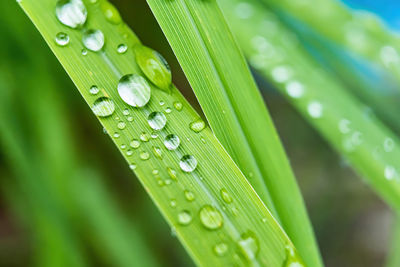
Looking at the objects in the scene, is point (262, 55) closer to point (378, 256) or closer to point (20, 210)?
point (20, 210)

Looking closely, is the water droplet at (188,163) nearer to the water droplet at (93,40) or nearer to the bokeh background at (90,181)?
the water droplet at (93,40)

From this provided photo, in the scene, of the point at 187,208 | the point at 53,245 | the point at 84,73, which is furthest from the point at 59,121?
the point at 187,208

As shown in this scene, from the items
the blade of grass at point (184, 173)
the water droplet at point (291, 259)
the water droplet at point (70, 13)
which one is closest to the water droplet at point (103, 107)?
the blade of grass at point (184, 173)

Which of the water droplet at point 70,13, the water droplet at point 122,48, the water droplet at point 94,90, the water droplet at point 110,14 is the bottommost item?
the water droplet at point 94,90

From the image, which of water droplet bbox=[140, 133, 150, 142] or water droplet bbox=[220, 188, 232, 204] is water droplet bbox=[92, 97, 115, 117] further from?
water droplet bbox=[220, 188, 232, 204]

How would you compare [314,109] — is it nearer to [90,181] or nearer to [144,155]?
Result: [144,155]

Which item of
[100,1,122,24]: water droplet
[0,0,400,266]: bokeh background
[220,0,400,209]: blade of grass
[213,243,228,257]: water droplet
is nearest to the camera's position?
[213,243,228,257]: water droplet

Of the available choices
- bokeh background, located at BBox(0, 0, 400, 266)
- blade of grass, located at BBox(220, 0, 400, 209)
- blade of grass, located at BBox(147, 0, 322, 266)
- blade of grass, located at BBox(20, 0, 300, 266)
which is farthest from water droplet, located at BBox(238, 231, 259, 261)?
bokeh background, located at BBox(0, 0, 400, 266)
